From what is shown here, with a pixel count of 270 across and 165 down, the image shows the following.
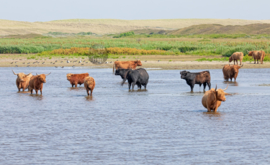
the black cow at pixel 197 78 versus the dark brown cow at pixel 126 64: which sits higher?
the black cow at pixel 197 78

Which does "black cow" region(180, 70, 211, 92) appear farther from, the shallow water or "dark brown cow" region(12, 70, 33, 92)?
"dark brown cow" region(12, 70, 33, 92)

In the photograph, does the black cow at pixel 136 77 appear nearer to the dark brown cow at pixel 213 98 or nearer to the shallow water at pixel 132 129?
the shallow water at pixel 132 129

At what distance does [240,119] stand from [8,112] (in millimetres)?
6419

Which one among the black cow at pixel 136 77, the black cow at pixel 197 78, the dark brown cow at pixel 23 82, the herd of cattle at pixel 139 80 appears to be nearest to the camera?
the herd of cattle at pixel 139 80

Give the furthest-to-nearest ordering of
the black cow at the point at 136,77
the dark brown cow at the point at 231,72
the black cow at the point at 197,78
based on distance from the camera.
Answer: the dark brown cow at the point at 231,72
the black cow at the point at 136,77
the black cow at the point at 197,78

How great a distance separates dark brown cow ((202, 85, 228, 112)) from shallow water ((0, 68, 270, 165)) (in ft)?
0.87

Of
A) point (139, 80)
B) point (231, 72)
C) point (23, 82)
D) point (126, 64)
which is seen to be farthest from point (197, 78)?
point (126, 64)

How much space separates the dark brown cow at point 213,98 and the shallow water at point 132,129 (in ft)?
0.87

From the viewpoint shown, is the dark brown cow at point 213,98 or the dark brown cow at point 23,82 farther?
the dark brown cow at point 23,82

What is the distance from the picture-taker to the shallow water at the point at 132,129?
805 centimetres

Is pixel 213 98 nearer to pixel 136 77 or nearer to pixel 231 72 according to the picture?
pixel 136 77

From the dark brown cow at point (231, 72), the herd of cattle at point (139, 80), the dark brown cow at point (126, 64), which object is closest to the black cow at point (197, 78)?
the herd of cattle at point (139, 80)

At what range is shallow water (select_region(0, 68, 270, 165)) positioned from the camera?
8.05 metres

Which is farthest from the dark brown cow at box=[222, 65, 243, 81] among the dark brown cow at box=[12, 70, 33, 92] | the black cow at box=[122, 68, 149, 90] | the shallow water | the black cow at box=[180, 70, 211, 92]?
the dark brown cow at box=[12, 70, 33, 92]
